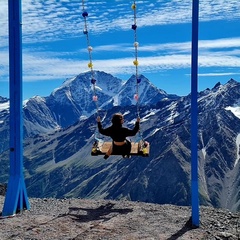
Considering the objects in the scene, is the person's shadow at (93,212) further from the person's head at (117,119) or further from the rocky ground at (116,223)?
the person's head at (117,119)

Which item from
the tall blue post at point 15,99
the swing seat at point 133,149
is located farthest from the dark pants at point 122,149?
the tall blue post at point 15,99

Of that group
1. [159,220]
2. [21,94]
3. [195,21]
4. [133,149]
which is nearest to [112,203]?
[133,149]

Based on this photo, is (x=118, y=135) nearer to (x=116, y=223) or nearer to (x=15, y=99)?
(x=116, y=223)

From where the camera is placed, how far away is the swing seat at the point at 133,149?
1727 cm

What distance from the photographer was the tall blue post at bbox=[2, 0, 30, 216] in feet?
53.6

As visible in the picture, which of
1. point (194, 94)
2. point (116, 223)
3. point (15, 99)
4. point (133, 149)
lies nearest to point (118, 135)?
point (133, 149)

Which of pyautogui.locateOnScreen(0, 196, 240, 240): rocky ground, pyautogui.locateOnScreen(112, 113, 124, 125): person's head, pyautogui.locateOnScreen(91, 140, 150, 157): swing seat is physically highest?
pyautogui.locateOnScreen(112, 113, 124, 125): person's head

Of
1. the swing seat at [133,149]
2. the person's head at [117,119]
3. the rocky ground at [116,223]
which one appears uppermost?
the person's head at [117,119]

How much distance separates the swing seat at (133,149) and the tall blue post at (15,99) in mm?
2829

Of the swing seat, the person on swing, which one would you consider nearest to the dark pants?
the person on swing

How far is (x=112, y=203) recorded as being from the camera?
18.5m

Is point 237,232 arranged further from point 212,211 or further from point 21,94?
point 21,94

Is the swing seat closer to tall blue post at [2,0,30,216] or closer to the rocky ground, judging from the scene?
the rocky ground

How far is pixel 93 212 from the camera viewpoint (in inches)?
651
